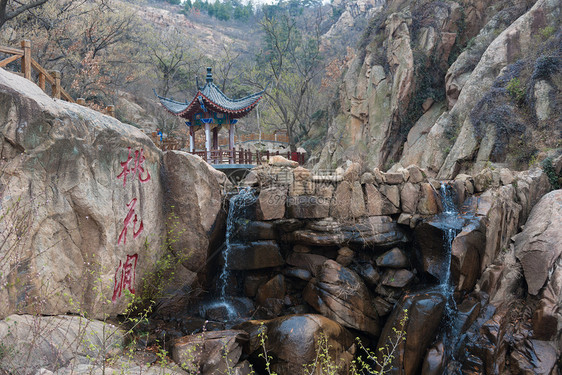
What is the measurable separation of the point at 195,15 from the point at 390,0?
41930mm

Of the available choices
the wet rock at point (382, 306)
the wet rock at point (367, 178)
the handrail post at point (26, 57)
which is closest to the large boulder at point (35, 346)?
the wet rock at point (382, 306)

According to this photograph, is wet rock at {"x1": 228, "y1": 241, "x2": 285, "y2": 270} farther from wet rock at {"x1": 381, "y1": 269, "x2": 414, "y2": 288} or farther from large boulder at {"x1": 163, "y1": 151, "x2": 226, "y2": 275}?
wet rock at {"x1": 381, "y1": 269, "x2": 414, "y2": 288}

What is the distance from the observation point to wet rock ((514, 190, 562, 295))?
20.0ft

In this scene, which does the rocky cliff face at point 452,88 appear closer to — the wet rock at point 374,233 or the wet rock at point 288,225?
the wet rock at point 374,233

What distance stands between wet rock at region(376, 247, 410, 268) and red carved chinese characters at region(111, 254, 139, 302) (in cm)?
471

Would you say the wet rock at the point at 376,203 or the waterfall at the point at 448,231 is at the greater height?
the wet rock at the point at 376,203

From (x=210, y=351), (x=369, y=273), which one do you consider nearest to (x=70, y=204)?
(x=210, y=351)

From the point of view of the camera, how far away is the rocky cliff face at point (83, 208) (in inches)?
173

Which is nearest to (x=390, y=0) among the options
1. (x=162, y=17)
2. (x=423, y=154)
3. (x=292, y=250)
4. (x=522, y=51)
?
(x=522, y=51)

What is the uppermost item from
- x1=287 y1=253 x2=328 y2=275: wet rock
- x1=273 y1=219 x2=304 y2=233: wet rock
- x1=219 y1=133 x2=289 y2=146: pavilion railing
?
x1=219 y1=133 x2=289 y2=146: pavilion railing

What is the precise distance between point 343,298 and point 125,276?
3.84 metres

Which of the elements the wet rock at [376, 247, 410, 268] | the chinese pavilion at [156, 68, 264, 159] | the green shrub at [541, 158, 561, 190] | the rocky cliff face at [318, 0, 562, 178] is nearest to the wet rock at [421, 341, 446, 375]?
the wet rock at [376, 247, 410, 268]

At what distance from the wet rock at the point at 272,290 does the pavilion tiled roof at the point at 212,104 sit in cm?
844

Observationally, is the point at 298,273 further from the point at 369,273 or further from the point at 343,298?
the point at 369,273
